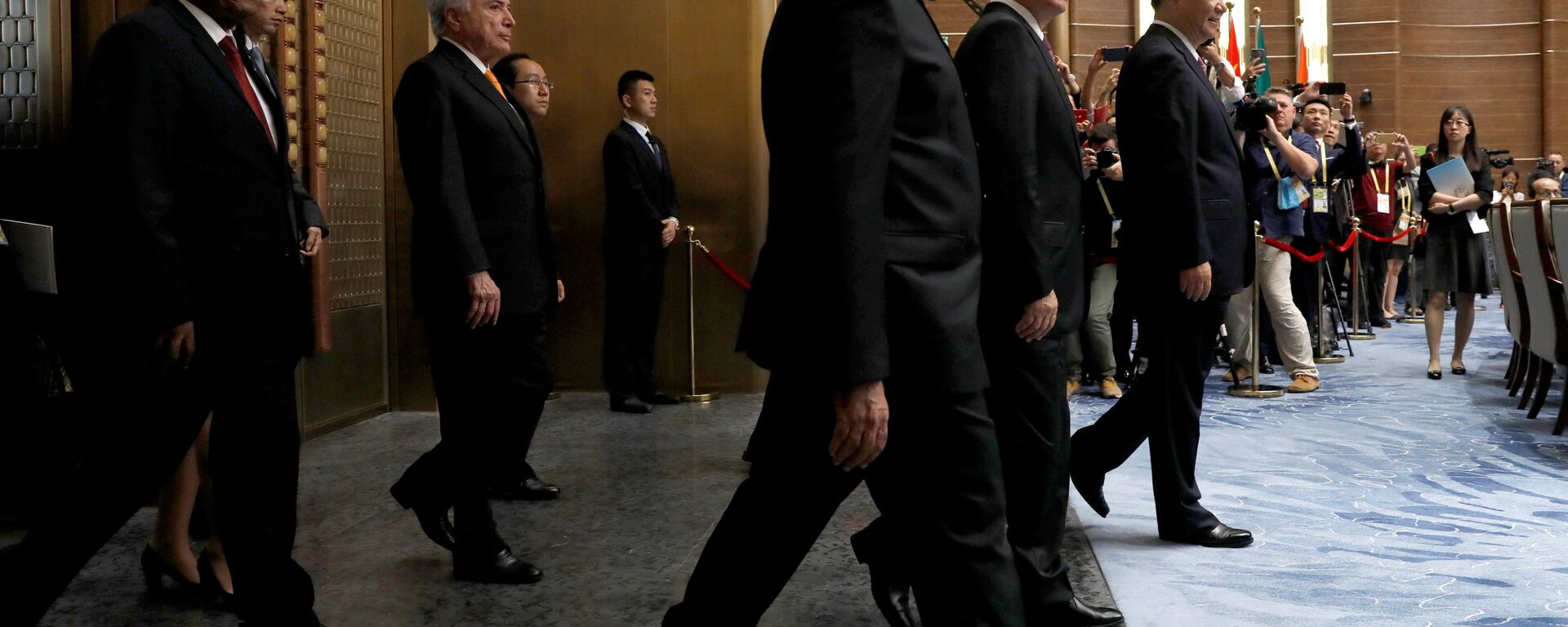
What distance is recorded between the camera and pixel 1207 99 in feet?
10.8

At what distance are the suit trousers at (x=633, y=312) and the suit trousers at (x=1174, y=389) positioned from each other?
3.19 meters

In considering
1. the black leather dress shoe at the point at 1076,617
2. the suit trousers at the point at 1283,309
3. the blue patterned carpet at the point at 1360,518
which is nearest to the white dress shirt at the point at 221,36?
the black leather dress shoe at the point at 1076,617

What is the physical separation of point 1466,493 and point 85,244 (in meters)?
3.85

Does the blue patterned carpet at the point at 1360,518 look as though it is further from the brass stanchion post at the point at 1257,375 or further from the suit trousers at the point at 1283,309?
the suit trousers at the point at 1283,309

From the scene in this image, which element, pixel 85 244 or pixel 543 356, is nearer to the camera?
A: pixel 85 244

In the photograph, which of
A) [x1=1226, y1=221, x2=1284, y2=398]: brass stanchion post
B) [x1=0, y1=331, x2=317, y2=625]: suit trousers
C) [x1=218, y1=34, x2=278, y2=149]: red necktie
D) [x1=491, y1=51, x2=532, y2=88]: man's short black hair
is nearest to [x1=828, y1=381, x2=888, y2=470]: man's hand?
[x1=0, y1=331, x2=317, y2=625]: suit trousers

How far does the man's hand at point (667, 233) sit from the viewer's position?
6.11 metres

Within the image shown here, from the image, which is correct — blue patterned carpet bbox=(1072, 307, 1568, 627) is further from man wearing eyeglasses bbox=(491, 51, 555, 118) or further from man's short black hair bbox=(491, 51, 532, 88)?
man's short black hair bbox=(491, 51, 532, 88)

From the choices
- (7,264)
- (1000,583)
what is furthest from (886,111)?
(7,264)

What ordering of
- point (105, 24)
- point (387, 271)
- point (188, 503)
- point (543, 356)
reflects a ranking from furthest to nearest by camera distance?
point (387, 271) < point (105, 24) < point (543, 356) < point (188, 503)

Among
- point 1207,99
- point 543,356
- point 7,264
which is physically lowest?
point 543,356

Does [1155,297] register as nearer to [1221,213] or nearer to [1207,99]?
[1221,213]

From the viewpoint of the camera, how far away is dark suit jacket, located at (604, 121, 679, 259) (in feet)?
19.7

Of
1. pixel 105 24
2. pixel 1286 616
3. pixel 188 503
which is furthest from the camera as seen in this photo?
pixel 105 24
